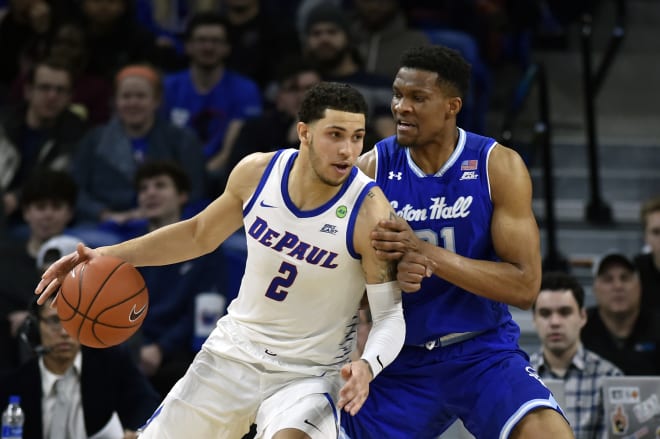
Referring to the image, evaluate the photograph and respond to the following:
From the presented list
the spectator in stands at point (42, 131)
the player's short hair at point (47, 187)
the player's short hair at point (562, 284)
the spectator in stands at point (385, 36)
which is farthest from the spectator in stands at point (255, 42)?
the player's short hair at point (562, 284)

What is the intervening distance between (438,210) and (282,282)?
0.76m

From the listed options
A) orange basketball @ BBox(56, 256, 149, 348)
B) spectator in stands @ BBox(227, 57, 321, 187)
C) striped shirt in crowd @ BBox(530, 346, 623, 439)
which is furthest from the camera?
spectator in stands @ BBox(227, 57, 321, 187)

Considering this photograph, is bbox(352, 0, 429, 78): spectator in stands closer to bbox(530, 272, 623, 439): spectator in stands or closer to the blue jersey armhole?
bbox(530, 272, 623, 439): spectator in stands

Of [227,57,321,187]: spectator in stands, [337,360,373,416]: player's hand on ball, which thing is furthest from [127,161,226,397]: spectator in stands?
[337,360,373,416]: player's hand on ball

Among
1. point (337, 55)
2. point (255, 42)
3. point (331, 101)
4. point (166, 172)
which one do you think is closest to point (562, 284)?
point (331, 101)

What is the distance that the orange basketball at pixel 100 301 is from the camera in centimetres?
475

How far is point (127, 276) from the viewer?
15.8 feet

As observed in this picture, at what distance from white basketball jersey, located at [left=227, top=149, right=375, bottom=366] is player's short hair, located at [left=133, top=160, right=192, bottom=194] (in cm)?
326

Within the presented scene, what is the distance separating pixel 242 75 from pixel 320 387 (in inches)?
220

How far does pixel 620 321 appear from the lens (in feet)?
23.7

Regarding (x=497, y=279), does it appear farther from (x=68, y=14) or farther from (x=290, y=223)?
(x=68, y=14)

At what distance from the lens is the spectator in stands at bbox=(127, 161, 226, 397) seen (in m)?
7.55

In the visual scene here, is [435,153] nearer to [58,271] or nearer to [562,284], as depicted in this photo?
[58,271]

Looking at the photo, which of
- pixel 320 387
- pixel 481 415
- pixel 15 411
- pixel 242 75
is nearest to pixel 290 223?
pixel 320 387
